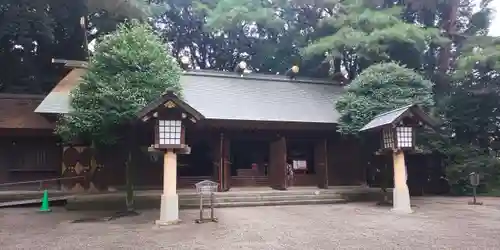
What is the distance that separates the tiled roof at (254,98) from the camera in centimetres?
1275

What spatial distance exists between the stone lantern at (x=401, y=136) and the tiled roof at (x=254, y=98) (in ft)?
10.4

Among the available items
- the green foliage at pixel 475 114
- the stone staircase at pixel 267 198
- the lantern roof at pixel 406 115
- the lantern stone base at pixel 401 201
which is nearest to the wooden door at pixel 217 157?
the stone staircase at pixel 267 198

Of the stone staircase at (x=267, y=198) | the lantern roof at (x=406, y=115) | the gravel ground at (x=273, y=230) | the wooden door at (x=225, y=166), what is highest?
the lantern roof at (x=406, y=115)

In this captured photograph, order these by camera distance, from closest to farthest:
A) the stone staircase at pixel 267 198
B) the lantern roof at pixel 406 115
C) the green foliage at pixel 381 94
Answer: the lantern roof at pixel 406 115 → the stone staircase at pixel 267 198 → the green foliage at pixel 381 94

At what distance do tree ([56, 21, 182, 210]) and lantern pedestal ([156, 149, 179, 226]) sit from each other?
1.57 meters

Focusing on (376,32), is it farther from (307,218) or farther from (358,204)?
(307,218)

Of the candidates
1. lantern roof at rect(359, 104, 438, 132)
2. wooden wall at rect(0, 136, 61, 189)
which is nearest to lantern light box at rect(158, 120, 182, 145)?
lantern roof at rect(359, 104, 438, 132)

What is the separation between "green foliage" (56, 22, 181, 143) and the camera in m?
9.38

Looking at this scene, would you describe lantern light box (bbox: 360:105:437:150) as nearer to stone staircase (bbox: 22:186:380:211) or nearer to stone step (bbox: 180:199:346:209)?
stone step (bbox: 180:199:346:209)

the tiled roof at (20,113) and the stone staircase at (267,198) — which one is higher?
the tiled roof at (20,113)

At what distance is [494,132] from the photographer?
16.4 m

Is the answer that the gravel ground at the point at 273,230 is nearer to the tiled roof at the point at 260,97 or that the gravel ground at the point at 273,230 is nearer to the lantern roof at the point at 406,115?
the lantern roof at the point at 406,115

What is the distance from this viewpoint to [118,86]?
944 cm

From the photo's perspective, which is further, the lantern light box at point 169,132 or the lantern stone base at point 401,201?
the lantern stone base at point 401,201
